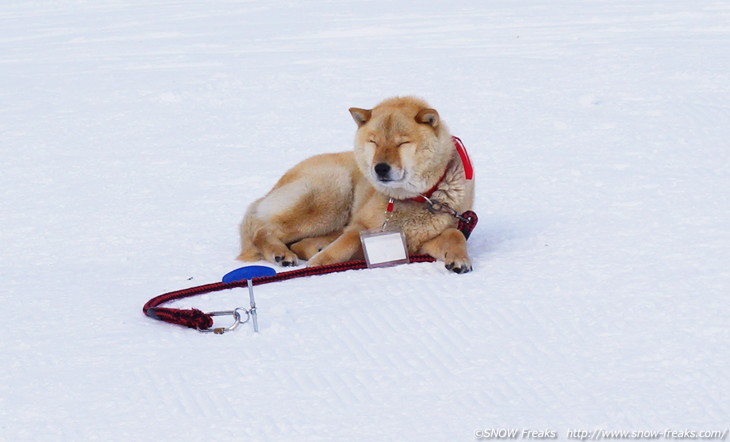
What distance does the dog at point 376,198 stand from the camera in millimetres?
4438

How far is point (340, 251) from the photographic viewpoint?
14.6 feet

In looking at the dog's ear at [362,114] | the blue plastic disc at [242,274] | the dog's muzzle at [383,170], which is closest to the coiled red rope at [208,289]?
the blue plastic disc at [242,274]

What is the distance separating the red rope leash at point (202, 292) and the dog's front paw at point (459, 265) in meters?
0.25

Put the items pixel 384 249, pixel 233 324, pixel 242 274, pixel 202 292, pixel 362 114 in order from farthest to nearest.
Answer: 1. pixel 362 114
2. pixel 384 249
3. pixel 202 292
4. pixel 233 324
5. pixel 242 274

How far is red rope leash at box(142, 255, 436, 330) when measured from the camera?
3.63 m

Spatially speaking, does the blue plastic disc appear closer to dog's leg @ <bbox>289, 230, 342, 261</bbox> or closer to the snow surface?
the snow surface

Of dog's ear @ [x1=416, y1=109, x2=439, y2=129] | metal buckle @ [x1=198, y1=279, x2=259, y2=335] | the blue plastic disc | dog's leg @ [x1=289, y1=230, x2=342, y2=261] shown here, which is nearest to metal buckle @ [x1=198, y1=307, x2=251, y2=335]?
metal buckle @ [x1=198, y1=279, x2=259, y2=335]

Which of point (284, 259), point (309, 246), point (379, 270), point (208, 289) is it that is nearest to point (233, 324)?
point (208, 289)

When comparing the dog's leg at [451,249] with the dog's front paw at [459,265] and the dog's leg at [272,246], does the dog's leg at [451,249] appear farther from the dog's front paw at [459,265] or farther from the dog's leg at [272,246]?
the dog's leg at [272,246]

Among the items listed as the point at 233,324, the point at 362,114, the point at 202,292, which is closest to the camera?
the point at 233,324

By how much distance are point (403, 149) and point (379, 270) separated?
0.59 meters

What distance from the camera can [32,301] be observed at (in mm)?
4117

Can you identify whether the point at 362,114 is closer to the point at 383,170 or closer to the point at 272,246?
the point at 383,170

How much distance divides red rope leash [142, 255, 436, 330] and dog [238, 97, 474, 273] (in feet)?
0.30
